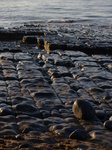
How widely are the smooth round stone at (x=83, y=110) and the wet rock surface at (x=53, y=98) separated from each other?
0.02 meters

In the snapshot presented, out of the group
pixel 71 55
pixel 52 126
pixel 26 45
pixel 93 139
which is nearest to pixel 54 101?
pixel 52 126

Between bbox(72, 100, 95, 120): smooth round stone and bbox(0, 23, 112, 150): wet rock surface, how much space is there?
0.02 m

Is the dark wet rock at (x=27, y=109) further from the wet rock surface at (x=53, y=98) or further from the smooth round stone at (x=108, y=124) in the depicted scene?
the smooth round stone at (x=108, y=124)

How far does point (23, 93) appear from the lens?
6699 millimetres

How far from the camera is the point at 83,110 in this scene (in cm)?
550

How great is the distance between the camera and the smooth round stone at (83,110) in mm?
5500

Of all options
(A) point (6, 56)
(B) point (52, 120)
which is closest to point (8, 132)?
(B) point (52, 120)

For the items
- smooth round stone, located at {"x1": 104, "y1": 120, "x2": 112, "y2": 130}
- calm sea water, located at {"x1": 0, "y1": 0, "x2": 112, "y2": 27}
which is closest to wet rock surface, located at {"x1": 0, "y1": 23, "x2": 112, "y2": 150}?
smooth round stone, located at {"x1": 104, "y1": 120, "x2": 112, "y2": 130}

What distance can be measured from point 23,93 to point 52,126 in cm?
164

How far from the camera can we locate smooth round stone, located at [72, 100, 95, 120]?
5.50 m

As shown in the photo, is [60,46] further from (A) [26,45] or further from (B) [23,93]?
(B) [23,93]

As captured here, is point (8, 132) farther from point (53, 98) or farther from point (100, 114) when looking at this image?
point (53, 98)

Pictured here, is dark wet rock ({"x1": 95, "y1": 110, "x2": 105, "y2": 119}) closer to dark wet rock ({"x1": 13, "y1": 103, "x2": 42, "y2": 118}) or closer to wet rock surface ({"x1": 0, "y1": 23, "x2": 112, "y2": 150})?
wet rock surface ({"x1": 0, "y1": 23, "x2": 112, "y2": 150})

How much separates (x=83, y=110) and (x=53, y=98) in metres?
1.10
